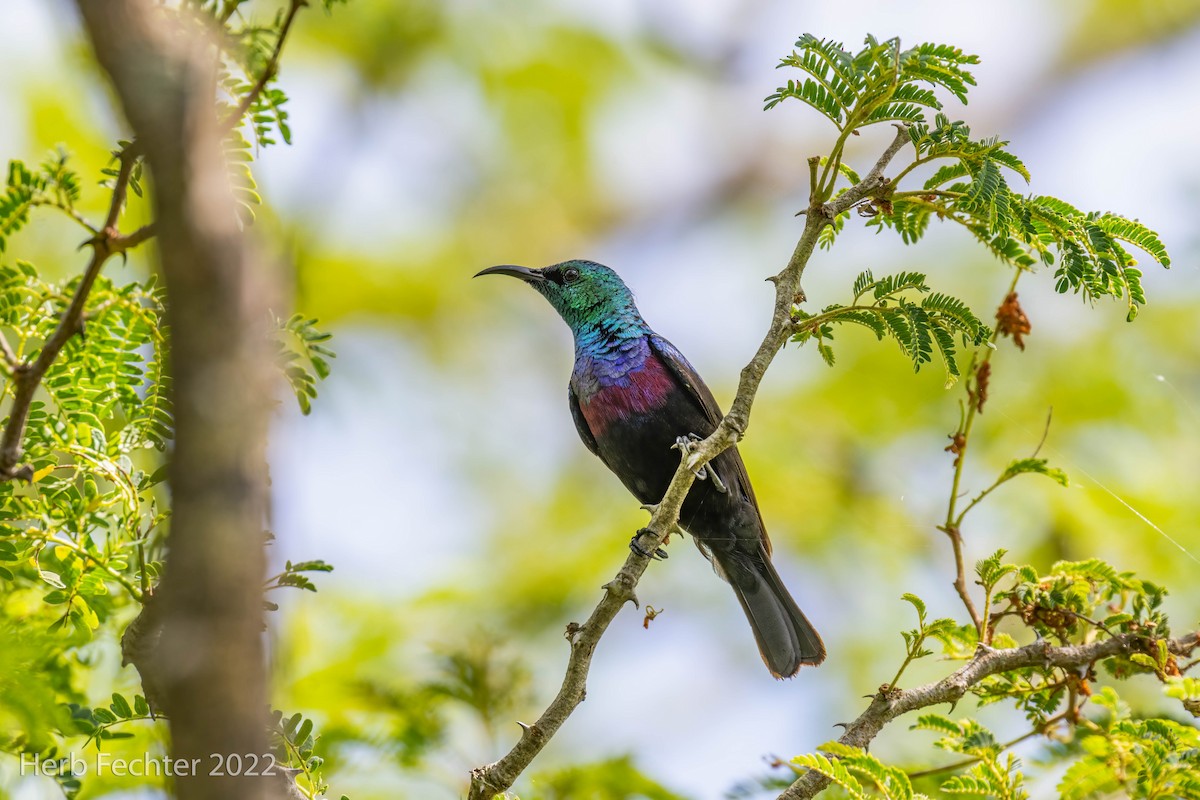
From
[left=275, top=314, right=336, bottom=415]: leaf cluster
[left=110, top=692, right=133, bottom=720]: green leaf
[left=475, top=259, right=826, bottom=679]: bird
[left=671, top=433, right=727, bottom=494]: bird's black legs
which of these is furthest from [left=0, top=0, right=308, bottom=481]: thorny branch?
[left=475, top=259, right=826, bottom=679]: bird

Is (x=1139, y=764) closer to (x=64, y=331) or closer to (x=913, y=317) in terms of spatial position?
(x=913, y=317)

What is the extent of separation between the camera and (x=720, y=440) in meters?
2.96

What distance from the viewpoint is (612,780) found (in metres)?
3.69

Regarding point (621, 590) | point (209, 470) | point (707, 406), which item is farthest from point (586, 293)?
point (209, 470)

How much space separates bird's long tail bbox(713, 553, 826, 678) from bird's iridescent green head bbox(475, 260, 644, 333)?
1381 millimetres

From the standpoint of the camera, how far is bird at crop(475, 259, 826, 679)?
200 inches

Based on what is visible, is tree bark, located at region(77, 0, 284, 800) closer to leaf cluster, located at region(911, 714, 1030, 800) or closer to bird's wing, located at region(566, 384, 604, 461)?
leaf cluster, located at region(911, 714, 1030, 800)

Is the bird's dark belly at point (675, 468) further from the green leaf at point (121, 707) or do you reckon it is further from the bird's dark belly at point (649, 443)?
the green leaf at point (121, 707)

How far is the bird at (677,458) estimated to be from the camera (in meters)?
5.09

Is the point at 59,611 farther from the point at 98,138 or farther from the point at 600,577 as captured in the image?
the point at 98,138

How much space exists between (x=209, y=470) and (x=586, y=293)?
15.8 feet

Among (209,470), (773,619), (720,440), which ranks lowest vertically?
(209,470)

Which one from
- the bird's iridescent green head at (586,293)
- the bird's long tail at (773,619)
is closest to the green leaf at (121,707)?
the bird's long tail at (773,619)

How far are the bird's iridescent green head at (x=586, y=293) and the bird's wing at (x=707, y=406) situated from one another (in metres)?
0.29
